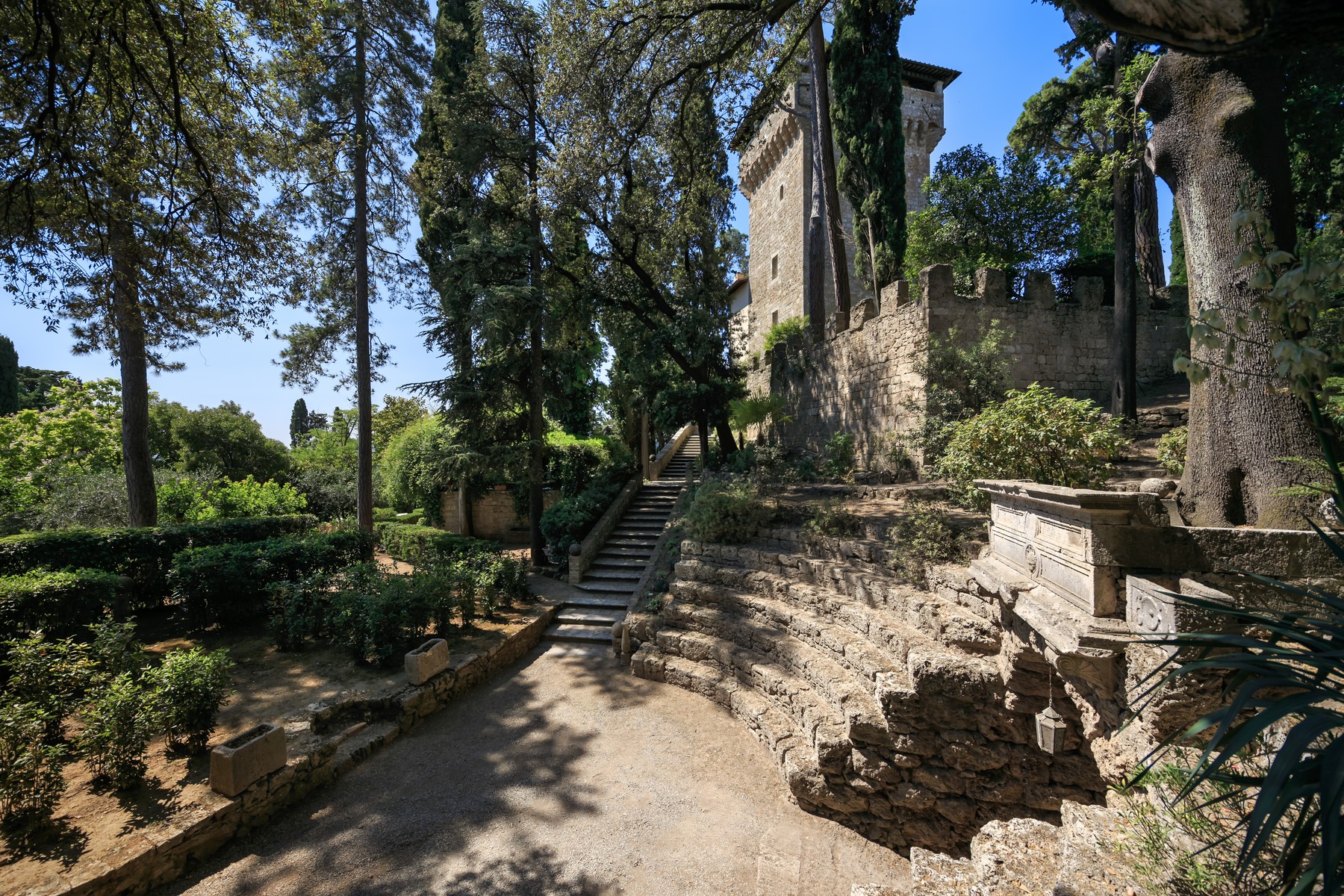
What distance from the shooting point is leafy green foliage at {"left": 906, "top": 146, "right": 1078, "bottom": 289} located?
12414mm

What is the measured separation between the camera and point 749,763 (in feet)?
17.1

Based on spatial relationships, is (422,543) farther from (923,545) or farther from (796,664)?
(923,545)

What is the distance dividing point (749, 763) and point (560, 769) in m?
1.88

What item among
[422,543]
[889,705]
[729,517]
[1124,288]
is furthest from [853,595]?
[422,543]

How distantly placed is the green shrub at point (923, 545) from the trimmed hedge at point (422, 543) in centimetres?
811

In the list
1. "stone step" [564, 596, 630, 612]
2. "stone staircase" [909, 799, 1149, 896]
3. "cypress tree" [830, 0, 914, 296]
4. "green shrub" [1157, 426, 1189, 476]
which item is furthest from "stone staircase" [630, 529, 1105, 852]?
"cypress tree" [830, 0, 914, 296]

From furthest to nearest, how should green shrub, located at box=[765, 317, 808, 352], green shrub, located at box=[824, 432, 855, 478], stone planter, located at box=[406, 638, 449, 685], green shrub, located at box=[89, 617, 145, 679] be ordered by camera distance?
green shrub, located at box=[765, 317, 808, 352], green shrub, located at box=[824, 432, 855, 478], stone planter, located at box=[406, 638, 449, 685], green shrub, located at box=[89, 617, 145, 679]

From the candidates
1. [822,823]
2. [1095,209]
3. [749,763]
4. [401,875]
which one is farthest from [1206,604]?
[1095,209]

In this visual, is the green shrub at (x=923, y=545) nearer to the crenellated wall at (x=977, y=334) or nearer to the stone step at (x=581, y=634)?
the crenellated wall at (x=977, y=334)

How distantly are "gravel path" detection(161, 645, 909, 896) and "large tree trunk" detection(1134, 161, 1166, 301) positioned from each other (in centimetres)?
1598

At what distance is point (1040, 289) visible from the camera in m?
8.95

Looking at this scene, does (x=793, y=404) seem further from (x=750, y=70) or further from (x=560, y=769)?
(x=560, y=769)

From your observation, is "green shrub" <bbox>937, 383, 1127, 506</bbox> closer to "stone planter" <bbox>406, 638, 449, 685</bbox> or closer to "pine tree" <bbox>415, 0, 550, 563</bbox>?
"stone planter" <bbox>406, 638, 449, 685</bbox>

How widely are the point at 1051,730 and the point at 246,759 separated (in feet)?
20.0
